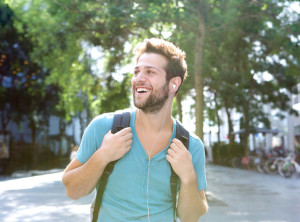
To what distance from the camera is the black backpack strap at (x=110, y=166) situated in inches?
86.3

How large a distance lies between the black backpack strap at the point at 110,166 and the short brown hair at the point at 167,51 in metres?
0.30

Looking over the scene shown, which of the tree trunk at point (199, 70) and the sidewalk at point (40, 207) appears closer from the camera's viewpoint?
the sidewalk at point (40, 207)

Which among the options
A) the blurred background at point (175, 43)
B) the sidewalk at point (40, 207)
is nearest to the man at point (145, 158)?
the blurred background at point (175, 43)

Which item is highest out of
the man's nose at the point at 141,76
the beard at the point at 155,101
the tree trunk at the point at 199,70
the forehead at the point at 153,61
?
the tree trunk at the point at 199,70

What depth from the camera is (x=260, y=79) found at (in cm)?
2630

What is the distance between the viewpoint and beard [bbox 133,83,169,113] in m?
2.25

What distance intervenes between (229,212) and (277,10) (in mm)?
5155

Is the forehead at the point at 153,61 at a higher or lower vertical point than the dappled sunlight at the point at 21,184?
higher

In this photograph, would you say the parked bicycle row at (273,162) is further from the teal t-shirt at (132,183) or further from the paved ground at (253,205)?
the teal t-shirt at (132,183)

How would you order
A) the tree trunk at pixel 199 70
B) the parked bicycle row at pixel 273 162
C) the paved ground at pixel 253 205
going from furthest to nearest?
the parked bicycle row at pixel 273 162 → the tree trunk at pixel 199 70 → the paved ground at pixel 253 205

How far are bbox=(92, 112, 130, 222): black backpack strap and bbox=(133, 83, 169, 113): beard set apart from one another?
0.10 metres

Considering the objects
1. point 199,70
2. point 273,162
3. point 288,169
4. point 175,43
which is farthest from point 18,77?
point 199,70

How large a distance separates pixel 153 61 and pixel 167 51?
0.29 feet

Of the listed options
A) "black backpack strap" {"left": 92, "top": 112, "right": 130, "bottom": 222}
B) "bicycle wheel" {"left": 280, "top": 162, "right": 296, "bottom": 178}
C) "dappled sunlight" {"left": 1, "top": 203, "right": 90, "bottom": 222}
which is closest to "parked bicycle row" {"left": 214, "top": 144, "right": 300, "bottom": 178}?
"bicycle wheel" {"left": 280, "top": 162, "right": 296, "bottom": 178}
